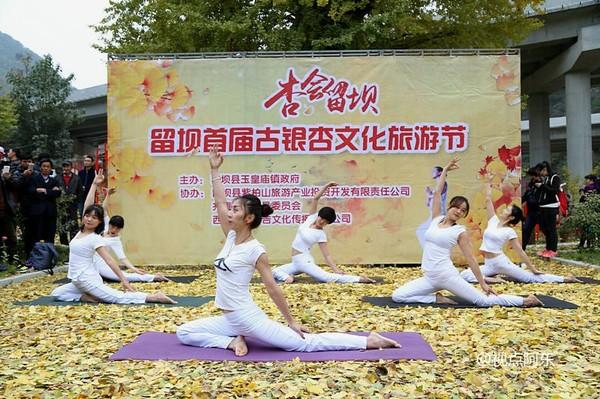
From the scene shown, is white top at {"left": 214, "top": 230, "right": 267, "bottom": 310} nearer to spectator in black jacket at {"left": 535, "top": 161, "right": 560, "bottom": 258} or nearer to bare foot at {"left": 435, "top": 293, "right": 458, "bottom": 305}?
bare foot at {"left": 435, "top": 293, "right": 458, "bottom": 305}

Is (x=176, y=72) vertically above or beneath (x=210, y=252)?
above

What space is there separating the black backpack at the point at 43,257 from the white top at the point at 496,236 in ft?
18.7

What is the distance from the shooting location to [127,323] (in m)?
5.20

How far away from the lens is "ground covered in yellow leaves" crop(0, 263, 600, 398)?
3365 mm

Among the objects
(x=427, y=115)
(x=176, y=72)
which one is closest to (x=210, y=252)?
(x=176, y=72)

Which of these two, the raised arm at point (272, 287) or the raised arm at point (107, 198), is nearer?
the raised arm at point (272, 287)

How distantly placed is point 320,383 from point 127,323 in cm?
234

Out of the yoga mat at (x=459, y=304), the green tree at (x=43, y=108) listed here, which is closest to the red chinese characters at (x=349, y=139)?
the yoga mat at (x=459, y=304)

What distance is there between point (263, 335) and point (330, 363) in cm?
52

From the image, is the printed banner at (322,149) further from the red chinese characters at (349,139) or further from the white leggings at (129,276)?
the white leggings at (129,276)

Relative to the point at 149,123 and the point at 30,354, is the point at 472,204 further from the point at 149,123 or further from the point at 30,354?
the point at 30,354

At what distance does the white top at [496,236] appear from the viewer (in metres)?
7.71

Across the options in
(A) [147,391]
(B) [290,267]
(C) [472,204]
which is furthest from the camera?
(C) [472,204]

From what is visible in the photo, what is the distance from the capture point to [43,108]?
3039 centimetres
